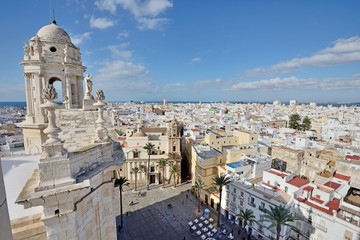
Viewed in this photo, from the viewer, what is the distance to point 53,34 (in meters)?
11.6

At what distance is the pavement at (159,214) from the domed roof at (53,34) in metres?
21.7

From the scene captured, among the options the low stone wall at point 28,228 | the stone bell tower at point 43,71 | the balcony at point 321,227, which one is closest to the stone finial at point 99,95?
the low stone wall at point 28,228

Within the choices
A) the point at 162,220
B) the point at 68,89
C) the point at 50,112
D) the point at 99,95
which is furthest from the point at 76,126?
the point at 162,220

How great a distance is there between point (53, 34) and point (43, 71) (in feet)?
8.24

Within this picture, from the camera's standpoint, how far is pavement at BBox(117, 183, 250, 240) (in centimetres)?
2242

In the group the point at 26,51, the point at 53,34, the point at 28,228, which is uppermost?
the point at 53,34

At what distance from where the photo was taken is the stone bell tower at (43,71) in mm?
11141

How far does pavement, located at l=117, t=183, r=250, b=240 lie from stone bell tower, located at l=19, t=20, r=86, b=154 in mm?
17165

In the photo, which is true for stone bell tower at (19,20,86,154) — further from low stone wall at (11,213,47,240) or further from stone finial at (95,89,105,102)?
low stone wall at (11,213,47,240)

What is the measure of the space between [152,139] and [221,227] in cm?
2128

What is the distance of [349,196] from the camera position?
2066 cm

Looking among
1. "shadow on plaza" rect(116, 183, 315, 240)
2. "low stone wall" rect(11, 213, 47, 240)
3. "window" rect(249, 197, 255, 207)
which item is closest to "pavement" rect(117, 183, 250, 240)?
"shadow on plaza" rect(116, 183, 315, 240)

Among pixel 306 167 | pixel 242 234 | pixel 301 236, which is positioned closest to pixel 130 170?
pixel 242 234

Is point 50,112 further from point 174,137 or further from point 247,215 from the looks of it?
point 174,137
